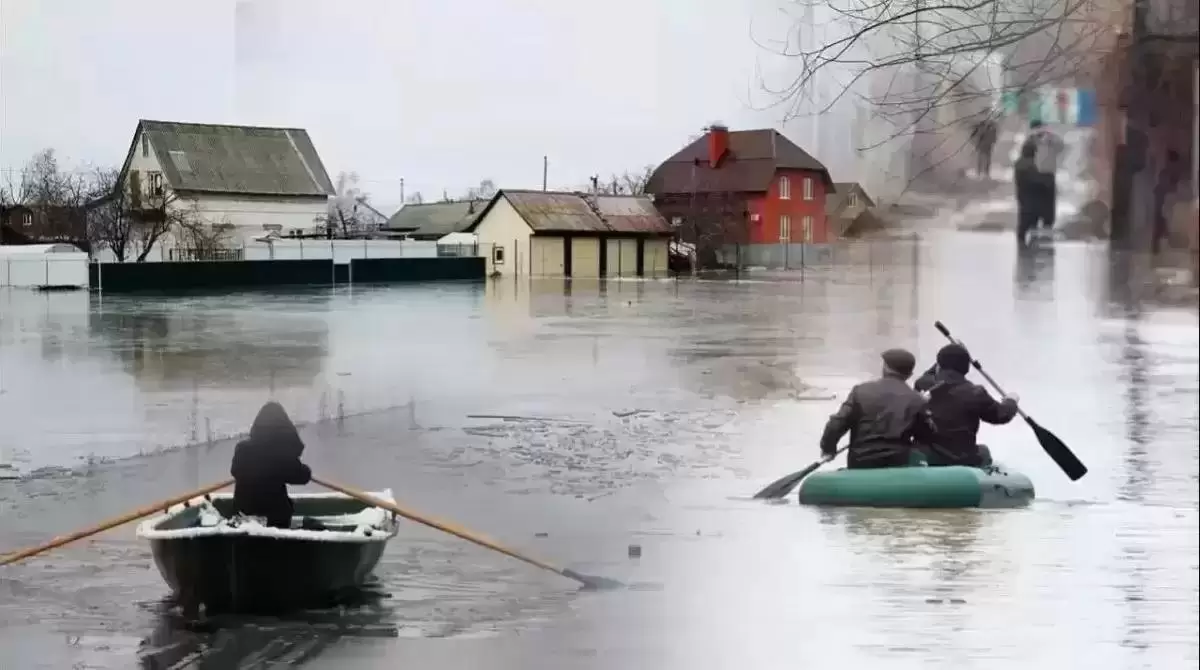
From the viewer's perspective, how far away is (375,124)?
8.54 feet

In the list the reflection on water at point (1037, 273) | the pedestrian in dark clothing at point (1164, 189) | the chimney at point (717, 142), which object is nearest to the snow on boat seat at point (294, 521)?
the chimney at point (717, 142)

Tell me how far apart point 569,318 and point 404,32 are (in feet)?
2.45

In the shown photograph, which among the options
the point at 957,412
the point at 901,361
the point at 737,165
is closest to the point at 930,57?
the point at 737,165

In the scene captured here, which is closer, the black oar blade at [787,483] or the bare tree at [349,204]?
the black oar blade at [787,483]

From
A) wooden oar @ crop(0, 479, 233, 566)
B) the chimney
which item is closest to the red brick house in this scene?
the chimney

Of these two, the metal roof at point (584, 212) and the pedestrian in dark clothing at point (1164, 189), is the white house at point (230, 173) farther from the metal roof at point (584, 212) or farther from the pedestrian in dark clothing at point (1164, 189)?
the pedestrian in dark clothing at point (1164, 189)

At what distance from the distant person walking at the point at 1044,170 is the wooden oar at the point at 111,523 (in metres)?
1.79

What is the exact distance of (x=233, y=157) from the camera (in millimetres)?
2531

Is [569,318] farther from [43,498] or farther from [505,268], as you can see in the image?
[43,498]

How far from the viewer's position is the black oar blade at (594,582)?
230cm

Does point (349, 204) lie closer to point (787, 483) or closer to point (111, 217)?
point (111, 217)

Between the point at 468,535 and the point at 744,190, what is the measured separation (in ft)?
3.15

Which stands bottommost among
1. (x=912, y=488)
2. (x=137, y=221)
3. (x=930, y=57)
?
(x=912, y=488)

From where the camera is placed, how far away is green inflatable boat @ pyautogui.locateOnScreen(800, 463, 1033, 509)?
233cm
